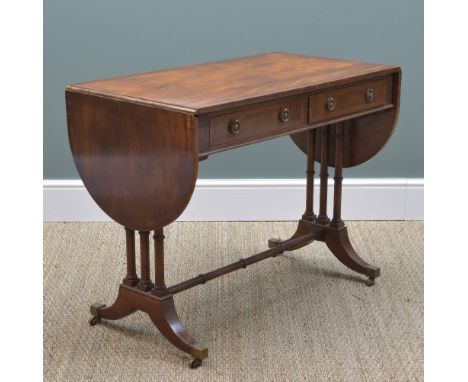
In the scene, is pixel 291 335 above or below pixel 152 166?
below

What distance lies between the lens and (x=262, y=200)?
4102 mm

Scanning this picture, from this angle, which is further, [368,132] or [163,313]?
[368,132]

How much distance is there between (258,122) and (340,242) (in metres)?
1.02

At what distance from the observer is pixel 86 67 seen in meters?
3.92

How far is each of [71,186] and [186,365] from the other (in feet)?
5.03

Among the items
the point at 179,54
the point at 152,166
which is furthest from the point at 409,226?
the point at 152,166

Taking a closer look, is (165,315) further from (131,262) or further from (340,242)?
(340,242)

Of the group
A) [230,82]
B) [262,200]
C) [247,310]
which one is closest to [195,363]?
[247,310]

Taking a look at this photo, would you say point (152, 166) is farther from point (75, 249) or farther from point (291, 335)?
point (75, 249)

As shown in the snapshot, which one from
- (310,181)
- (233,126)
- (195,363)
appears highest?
(233,126)

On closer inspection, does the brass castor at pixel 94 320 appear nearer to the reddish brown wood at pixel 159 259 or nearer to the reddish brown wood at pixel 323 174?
the reddish brown wood at pixel 159 259

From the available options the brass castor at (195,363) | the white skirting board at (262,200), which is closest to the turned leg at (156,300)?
the brass castor at (195,363)

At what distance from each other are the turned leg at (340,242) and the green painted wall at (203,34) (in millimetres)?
808

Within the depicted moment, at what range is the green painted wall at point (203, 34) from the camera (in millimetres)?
3869
